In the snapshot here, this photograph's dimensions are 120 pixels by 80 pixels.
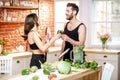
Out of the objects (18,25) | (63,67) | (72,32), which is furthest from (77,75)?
(18,25)

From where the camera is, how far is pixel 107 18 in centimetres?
673

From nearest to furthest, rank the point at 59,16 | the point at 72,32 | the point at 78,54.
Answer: the point at 78,54 < the point at 72,32 < the point at 59,16

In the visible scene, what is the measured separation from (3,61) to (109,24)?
9.92ft

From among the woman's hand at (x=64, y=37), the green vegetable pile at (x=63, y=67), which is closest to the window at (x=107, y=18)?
the woman's hand at (x=64, y=37)

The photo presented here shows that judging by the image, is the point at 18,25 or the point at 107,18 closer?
the point at 18,25

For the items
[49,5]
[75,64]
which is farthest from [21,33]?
[75,64]

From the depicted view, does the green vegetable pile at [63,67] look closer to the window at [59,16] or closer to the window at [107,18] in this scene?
the window at [107,18]

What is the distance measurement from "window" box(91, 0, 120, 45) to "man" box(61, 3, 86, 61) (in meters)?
2.76

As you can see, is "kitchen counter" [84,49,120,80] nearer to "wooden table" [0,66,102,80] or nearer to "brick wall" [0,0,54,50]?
"brick wall" [0,0,54,50]

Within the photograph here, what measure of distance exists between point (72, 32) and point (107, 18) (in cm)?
289

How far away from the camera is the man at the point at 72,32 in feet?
13.1

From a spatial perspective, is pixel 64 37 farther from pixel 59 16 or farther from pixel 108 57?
pixel 59 16

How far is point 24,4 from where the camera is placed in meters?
6.21

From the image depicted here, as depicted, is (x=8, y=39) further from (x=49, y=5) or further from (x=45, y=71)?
(x=45, y=71)
